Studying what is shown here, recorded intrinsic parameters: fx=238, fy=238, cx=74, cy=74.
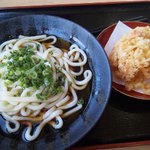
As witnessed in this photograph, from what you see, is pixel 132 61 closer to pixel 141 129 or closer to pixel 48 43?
pixel 141 129

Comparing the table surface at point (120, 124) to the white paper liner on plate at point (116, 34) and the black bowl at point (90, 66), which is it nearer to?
the black bowl at point (90, 66)

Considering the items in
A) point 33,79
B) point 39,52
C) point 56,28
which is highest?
point 56,28

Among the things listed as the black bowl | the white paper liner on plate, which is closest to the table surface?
the black bowl

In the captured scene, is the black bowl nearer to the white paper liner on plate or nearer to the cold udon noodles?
the cold udon noodles

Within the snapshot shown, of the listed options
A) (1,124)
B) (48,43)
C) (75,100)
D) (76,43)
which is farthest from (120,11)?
(1,124)

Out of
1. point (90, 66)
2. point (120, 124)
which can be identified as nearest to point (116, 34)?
point (90, 66)

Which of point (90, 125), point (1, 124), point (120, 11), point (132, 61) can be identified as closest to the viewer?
point (90, 125)

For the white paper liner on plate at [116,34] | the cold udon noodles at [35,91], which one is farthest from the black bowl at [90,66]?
the white paper liner on plate at [116,34]

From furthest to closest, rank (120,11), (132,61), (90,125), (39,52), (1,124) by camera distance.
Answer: (120,11) → (39,52) → (132,61) → (1,124) → (90,125)

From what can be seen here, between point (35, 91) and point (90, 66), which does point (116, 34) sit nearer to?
point (90, 66)
